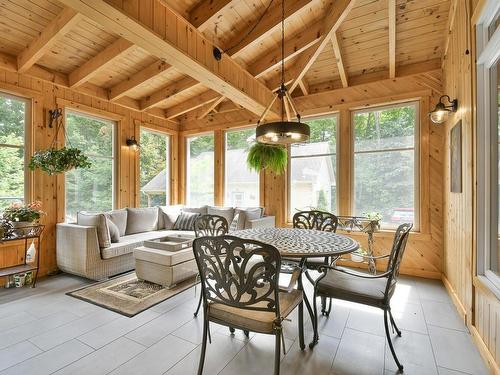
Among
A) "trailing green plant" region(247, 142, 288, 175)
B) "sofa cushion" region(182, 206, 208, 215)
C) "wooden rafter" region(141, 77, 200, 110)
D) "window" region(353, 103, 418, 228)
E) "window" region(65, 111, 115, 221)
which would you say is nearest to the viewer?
"window" region(353, 103, 418, 228)

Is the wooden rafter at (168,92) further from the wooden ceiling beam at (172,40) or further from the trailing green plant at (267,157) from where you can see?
the trailing green plant at (267,157)

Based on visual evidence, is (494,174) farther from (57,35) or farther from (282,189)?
(57,35)

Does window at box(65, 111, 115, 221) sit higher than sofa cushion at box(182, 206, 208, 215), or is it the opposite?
window at box(65, 111, 115, 221)

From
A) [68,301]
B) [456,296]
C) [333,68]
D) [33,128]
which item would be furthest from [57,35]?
[456,296]

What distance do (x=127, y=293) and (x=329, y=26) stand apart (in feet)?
12.7

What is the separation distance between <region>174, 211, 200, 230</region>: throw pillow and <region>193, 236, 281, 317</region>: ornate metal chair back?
3.26 m

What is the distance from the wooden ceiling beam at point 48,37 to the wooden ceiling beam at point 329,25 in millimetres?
2638

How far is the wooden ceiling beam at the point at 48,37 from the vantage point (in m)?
2.73

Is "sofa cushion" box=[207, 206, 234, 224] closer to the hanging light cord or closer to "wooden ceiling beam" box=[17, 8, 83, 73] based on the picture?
the hanging light cord

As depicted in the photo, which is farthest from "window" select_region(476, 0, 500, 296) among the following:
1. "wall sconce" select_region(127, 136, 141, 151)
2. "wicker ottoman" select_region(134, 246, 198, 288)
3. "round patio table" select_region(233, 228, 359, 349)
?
"wall sconce" select_region(127, 136, 141, 151)

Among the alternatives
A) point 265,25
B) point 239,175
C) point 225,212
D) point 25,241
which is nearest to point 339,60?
point 265,25

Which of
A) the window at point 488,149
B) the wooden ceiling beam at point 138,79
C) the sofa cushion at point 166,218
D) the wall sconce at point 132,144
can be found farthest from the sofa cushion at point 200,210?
the window at point 488,149

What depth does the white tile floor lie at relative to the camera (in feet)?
5.95

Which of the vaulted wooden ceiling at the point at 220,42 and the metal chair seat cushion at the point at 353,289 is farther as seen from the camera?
the vaulted wooden ceiling at the point at 220,42
